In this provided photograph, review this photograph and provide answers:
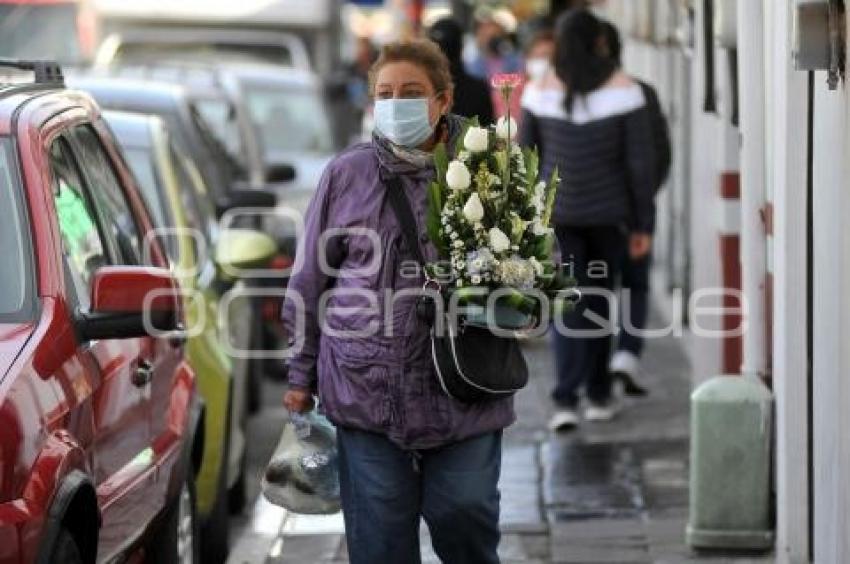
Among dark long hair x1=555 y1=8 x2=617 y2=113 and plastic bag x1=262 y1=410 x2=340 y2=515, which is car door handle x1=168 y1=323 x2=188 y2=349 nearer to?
plastic bag x1=262 y1=410 x2=340 y2=515

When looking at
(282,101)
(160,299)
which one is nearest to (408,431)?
(160,299)

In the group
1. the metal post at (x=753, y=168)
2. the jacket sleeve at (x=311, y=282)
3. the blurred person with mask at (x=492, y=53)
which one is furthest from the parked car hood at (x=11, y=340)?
the blurred person with mask at (x=492, y=53)

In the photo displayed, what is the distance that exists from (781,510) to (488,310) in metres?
2.15

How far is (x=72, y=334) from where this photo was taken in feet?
20.2

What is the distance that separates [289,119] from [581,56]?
27.7 ft

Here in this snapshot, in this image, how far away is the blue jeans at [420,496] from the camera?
6.31 metres

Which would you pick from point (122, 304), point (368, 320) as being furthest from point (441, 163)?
point (122, 304)

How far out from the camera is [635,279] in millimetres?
11891

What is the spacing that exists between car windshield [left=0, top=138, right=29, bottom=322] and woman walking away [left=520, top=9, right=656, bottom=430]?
4661mm

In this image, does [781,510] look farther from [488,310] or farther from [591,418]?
[591,418]

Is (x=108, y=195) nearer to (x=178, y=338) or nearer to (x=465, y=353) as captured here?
(x=178, y=338)

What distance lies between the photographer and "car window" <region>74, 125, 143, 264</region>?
727 cm

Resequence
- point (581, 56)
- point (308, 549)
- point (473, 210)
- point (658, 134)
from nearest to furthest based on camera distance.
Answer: point (473, 210) < point (308, 549) < point (581, 56) < point (658, 134)

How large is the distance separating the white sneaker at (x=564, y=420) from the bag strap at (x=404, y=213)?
5030mm
